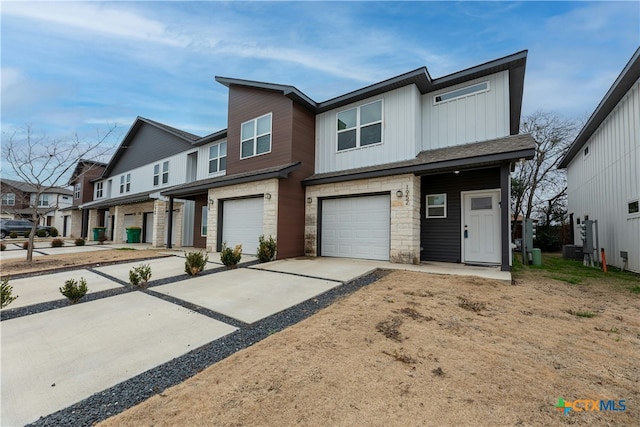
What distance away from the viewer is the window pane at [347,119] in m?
10.2

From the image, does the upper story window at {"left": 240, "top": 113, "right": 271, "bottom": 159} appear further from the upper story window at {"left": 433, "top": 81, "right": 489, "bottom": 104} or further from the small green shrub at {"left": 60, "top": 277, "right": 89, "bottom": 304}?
the small green shrub at {"left": 60, "top": 277, "right": 89, "bottom": 304}

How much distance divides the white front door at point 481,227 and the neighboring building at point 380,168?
0.03 m

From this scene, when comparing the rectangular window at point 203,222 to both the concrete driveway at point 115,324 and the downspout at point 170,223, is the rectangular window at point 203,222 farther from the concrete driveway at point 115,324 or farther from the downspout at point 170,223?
the concrete driveway at point 115,324

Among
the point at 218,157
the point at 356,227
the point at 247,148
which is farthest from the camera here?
the point at 218,157

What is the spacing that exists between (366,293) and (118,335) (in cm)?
377

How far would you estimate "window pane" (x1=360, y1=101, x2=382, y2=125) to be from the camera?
9.61 meters

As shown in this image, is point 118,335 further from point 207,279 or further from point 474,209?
point 474,209

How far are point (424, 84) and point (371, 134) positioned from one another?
228 centimetres

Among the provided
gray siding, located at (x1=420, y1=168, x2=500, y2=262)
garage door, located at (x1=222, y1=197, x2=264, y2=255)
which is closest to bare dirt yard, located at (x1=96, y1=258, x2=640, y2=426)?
gray siding, located at (x1=420, y1=168, x2=500, y2=262)

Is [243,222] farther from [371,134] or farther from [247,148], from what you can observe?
[371,134]

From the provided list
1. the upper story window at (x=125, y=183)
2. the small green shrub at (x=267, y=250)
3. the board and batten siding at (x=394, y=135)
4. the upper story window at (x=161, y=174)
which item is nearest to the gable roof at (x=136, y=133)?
the upper story window at (x=161, y=174)

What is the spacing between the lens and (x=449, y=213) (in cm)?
927

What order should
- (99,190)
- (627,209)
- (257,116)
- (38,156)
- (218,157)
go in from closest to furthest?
1. (627,209)
2. (38,156)
3. (257,116)
4. (218,157)
5. (99,190)

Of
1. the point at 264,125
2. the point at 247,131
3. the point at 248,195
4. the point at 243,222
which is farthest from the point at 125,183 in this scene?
the point at 248,195
